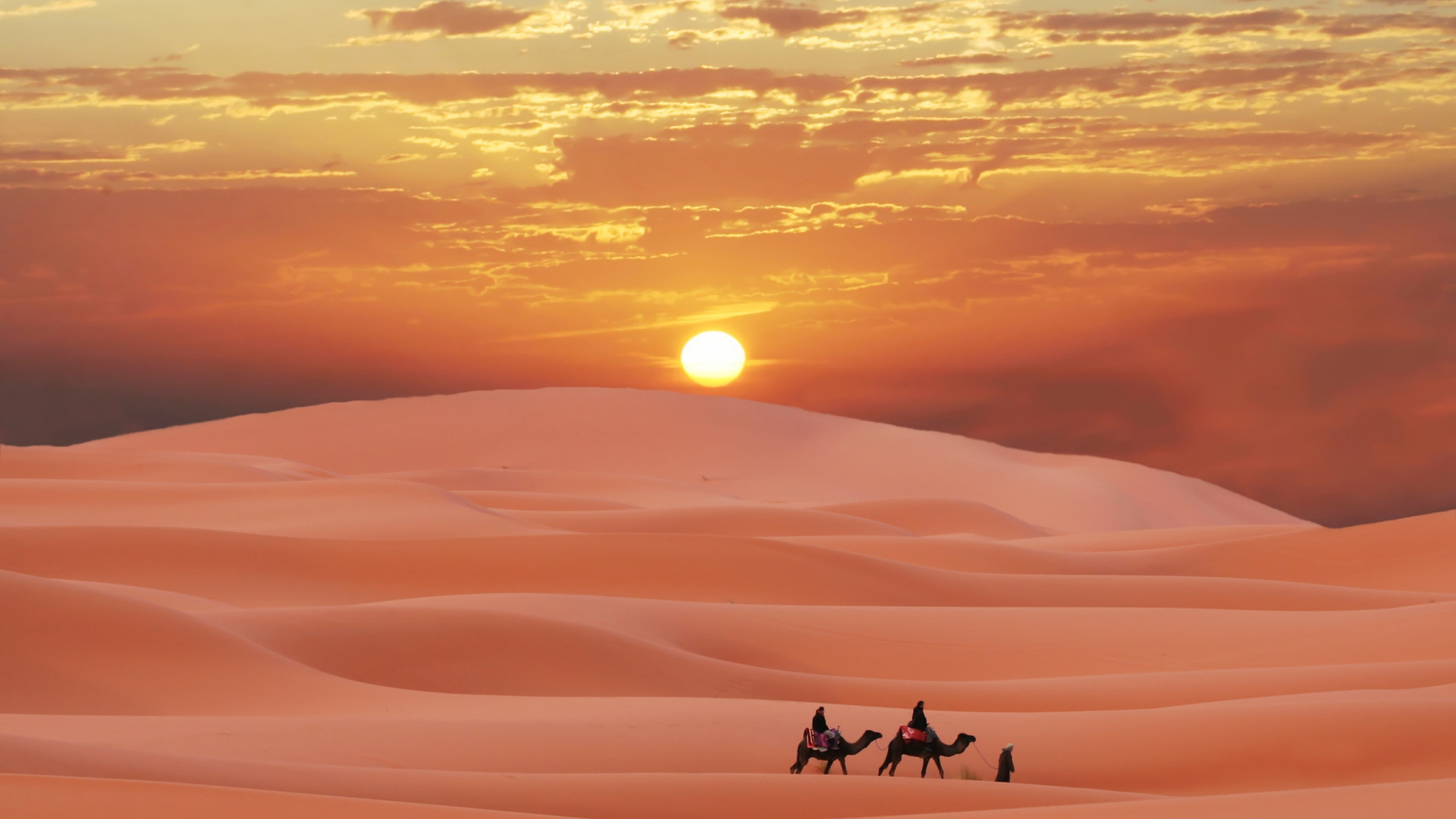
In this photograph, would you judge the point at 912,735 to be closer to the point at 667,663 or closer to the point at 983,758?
the point at 983,758

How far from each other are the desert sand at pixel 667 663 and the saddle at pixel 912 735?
20.6 inches

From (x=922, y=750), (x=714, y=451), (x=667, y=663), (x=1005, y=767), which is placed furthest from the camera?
(x=714, y=451)

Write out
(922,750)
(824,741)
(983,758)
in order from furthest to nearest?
(983,758), (922,750), (824,741)

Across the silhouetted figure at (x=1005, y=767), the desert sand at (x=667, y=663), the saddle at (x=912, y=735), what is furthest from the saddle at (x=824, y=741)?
the silhouetted figure at (x=1005, y=767)

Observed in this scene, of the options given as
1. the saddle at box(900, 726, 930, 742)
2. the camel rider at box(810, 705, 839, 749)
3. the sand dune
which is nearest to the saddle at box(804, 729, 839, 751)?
the camel rider at box(810, 705, 839, 749)

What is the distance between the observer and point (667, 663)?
1557 centimetres

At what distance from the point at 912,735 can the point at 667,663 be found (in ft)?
18.8

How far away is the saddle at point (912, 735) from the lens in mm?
10133

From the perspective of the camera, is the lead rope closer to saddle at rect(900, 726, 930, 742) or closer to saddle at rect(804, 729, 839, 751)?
saddle at rect(900, 726, 930, 742)

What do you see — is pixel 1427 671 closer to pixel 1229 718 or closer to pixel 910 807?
pixel 1229 718

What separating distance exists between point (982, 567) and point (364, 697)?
60.2 feet

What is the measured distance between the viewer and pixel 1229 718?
1227 cm

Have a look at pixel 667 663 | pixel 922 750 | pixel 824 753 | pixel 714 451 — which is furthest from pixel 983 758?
pixel 714 451

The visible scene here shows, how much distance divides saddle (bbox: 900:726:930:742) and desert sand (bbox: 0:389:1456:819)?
52 centimetres
